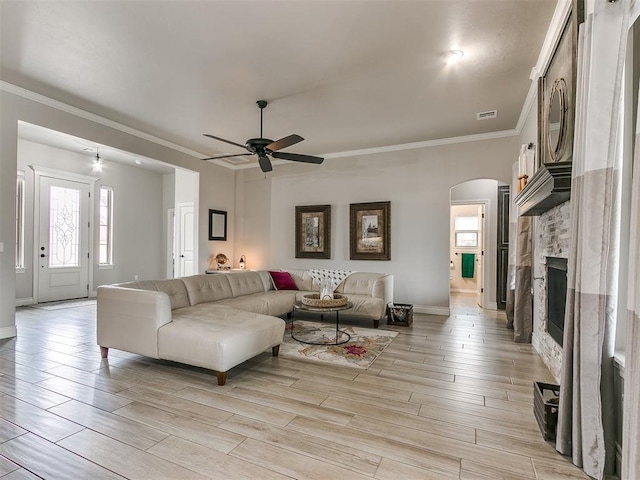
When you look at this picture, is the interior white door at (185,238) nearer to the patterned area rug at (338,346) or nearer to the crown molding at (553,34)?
the patterned area rug at (338,346)

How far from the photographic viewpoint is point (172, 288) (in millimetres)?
4066

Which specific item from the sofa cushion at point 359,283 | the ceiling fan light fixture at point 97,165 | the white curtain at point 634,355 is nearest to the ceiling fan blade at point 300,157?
the sofa cushion at point 359,283

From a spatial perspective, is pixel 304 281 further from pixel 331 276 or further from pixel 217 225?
pixel 217 225

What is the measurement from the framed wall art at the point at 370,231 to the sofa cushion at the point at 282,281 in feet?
4.25

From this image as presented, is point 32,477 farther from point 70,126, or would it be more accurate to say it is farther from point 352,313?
point 70,126

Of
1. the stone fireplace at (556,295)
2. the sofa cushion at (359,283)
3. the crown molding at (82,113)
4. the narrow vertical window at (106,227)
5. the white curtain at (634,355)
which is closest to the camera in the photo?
the white curtain at (634,355)

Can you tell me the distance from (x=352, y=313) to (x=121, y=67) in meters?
4.12

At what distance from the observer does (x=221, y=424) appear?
7.29ft

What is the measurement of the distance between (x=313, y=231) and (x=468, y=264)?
4602 mm

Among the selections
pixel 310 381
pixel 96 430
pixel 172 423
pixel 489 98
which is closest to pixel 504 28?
pixel 489 98

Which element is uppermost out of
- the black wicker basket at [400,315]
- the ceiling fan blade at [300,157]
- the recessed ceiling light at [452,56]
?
the recessed ceiling light at [452,56]

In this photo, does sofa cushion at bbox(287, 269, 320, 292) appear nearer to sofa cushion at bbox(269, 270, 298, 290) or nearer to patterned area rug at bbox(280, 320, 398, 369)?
sofa cushion at bbox(269, 270, 298, 290)

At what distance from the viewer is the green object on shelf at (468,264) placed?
8875 millimetres

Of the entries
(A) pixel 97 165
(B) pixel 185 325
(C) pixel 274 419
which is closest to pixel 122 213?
(A) pixel 97 165
